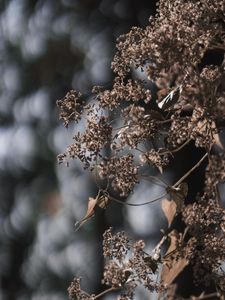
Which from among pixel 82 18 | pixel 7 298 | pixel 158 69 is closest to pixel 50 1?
pixel 82 18

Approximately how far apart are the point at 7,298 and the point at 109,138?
2.84 ft

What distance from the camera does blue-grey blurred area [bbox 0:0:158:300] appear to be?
4.02ft

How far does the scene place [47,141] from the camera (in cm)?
130

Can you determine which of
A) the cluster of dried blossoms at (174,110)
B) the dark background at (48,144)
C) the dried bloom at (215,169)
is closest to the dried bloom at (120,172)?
the cluster of dried blossoms at (174,110)

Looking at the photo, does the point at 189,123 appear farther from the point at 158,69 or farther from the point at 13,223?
the point at 13,223

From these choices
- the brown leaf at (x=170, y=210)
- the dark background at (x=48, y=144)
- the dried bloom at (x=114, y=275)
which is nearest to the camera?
the dried bloom at (x=114, y=275)

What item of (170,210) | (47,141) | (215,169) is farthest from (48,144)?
(215,169)

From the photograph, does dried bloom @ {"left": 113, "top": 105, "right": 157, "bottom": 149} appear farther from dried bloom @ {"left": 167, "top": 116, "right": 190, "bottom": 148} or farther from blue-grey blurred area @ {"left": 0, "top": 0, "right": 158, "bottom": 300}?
blue-grey blurred area @ {"left": 0, "top": 0, "right": 158, "bottom": 300}

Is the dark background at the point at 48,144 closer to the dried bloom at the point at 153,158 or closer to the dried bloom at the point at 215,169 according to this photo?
the dried bloom at the point at 153,158

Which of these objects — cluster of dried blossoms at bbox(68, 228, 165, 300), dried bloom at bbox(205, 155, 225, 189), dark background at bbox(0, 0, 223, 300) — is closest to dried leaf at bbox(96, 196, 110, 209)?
cluster of dried blossoms at bbox(68, 228, 165, 300)

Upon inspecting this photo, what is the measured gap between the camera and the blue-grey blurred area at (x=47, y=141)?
4.02ft

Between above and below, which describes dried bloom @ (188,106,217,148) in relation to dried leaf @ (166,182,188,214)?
above

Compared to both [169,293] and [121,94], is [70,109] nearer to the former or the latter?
[121,94]

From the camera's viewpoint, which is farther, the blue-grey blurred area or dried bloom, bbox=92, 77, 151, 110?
the blue-grey blurred area
